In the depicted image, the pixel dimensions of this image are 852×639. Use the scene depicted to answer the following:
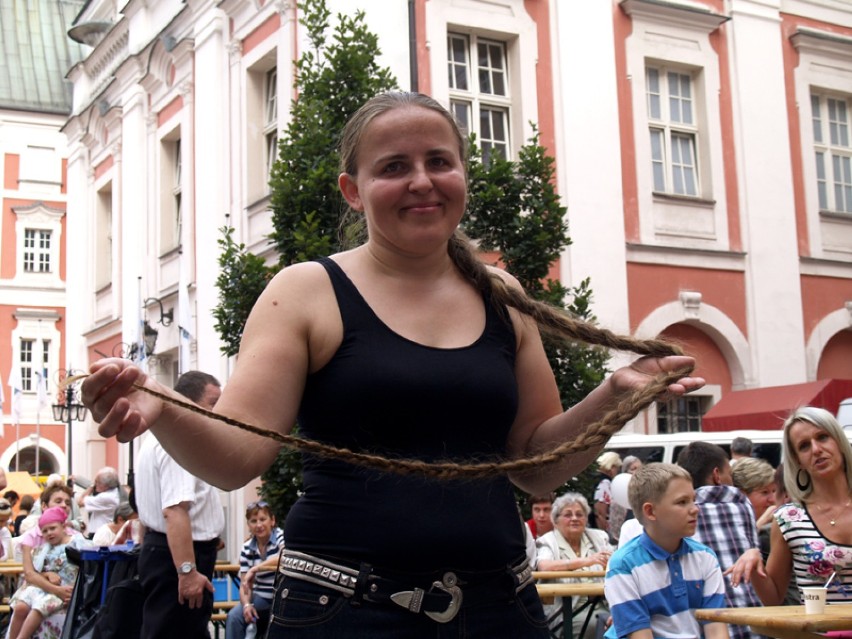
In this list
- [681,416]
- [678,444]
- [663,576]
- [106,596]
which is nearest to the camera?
[663,576]

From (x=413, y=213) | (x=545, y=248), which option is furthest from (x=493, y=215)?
(x=413, y=213)

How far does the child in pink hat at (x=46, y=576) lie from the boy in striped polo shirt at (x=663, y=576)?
532cm

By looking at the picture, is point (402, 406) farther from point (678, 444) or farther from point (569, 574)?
point (678, 444)

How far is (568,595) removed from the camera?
710cm

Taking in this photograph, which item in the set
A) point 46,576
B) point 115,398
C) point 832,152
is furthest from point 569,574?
point 832,152

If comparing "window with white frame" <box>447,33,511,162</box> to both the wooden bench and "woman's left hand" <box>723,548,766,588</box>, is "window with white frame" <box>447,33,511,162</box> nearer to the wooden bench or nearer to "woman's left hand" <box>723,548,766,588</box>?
the wooden bench

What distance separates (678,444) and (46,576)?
6908 mm

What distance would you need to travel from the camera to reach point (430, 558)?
2.16m

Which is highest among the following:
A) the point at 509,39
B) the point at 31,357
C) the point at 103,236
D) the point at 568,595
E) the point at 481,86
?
the point at 509,39

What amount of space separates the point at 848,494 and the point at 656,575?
0.85 meters

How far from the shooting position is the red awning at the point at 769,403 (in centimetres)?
1466

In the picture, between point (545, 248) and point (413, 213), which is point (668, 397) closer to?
point (413, 213)

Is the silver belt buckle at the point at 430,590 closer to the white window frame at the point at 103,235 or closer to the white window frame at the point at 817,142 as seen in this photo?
the white window frame at the point at 817,142

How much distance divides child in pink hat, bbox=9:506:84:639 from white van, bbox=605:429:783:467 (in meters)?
5.63
